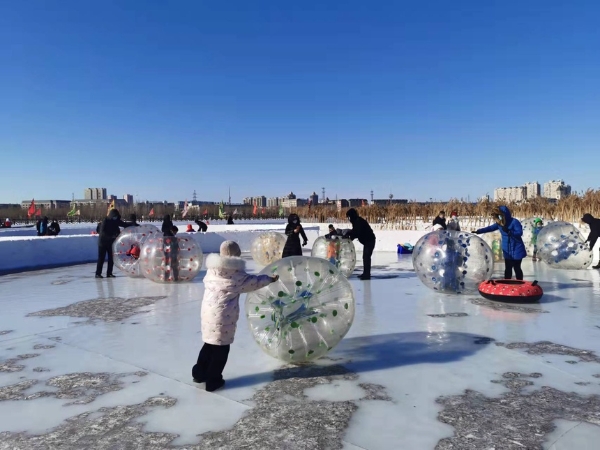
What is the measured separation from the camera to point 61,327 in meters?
6.79

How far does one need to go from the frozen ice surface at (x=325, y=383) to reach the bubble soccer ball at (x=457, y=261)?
725 millimetres

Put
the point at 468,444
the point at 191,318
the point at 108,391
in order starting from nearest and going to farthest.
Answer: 1. the point at 468,444
2. the point at 108,391
3. the point at 191,318

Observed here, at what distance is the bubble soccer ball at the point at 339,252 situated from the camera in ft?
36.4

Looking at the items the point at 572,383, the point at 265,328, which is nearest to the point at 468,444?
the point at 572,383

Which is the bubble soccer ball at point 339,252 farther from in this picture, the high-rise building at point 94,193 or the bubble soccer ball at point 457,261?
the high-rise building at point 94,193

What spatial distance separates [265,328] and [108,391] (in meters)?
1.49

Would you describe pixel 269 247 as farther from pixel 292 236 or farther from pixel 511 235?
pixel 511 235

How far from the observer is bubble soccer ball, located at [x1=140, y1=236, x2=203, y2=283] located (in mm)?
10570

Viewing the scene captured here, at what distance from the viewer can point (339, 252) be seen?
11172 mm

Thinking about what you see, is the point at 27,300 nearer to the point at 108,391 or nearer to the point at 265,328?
the point at 108,391

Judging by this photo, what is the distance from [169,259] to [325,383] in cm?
699

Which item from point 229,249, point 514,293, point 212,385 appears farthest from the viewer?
point 514,293

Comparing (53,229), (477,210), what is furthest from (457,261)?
(477,210)

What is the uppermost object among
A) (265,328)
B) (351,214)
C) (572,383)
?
(351,214)
